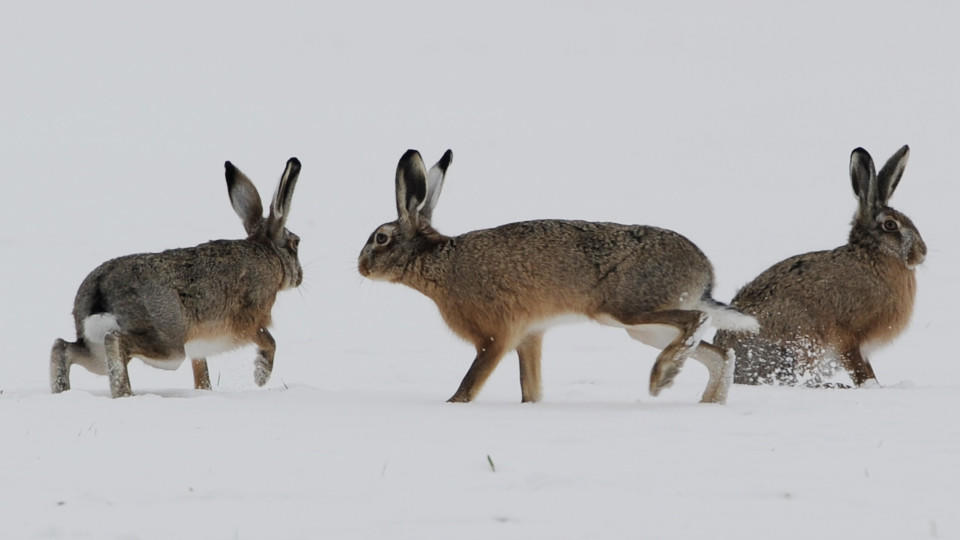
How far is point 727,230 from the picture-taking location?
23188 mm

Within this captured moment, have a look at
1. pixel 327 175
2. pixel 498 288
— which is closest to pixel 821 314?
pixel 498 288

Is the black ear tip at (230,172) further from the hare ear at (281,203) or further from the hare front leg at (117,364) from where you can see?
the hare front leg at (117,364)

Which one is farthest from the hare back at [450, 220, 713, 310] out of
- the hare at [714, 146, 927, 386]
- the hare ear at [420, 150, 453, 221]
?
the hare at [714, 146, 927, 386]

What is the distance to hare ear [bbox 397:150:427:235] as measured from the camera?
341 inches

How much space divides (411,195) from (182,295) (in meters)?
1.53

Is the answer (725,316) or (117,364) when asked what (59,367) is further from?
(725,316)

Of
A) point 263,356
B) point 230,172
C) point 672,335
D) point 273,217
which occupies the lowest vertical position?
point 263,356

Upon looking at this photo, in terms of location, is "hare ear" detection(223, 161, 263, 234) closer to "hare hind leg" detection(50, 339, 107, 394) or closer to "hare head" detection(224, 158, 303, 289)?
"hare head" detection(224, 158, 303, 289)

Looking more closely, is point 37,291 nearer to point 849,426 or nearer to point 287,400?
point 287,400

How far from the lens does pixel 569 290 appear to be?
7996 millimetres

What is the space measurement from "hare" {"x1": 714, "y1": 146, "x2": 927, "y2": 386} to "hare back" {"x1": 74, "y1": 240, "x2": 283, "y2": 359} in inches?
129

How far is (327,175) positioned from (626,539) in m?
25.7

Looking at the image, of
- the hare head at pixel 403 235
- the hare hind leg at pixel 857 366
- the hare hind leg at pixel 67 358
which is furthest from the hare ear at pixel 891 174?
the hare hind leg at pixel 67 358

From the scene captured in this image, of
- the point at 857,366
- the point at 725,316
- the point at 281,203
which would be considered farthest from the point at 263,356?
the point at 857,366
